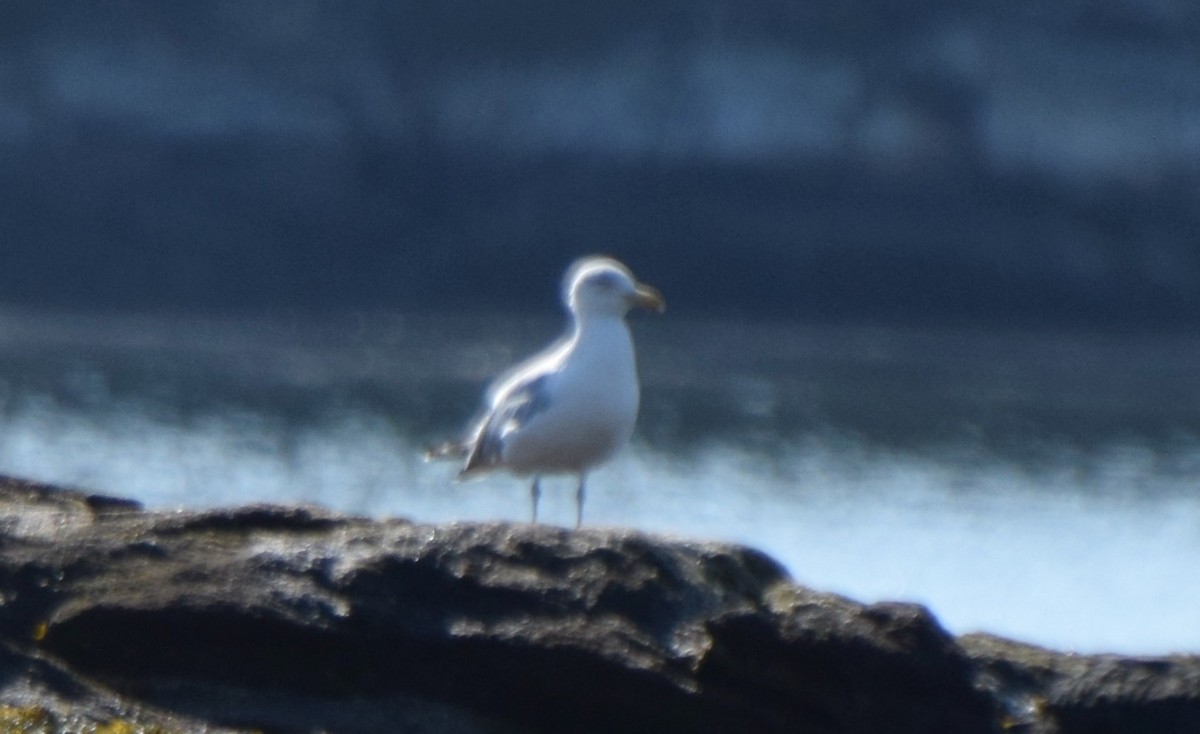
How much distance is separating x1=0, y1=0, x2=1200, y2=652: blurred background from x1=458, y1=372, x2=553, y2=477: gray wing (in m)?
22.2

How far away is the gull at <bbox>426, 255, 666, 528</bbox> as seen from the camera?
31.4 feet

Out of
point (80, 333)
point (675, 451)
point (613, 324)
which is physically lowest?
point (613, 324)

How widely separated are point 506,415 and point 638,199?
1706 inches

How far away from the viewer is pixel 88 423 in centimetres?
2794

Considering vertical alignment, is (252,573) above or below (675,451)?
below

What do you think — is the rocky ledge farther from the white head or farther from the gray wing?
the white head

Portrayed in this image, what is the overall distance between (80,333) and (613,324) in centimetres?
3215

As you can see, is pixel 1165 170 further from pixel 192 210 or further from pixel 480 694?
pixel 480 694

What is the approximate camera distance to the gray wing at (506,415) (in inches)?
383

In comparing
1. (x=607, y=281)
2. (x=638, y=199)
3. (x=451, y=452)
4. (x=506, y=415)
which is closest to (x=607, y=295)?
(x=607, y=281)

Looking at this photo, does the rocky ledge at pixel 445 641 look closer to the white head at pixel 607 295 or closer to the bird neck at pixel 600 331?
the bird neck at pixel 600 331

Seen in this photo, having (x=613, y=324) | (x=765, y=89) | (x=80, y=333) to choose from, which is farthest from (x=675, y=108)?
(x=613, y=324)

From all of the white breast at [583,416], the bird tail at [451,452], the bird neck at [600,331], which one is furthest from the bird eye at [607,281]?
the bird tail at [451,452]

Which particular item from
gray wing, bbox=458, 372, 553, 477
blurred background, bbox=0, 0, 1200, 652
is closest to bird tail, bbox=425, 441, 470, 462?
gray wing, bbox=458, 372, 553, 477
